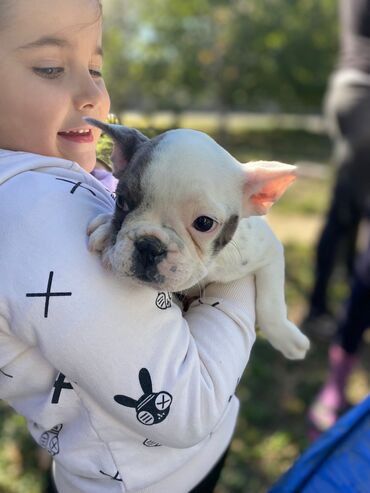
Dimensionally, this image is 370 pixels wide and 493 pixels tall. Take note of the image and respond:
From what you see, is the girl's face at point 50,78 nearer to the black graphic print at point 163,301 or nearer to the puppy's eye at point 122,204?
the puppy's eye at point 122,204

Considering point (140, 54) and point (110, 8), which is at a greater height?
point (110, 8)

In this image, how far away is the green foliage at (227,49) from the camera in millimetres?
13227

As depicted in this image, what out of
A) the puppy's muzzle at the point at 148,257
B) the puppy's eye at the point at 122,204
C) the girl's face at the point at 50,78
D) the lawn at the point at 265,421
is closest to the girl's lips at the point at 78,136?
the girl's face at the point at 50,78

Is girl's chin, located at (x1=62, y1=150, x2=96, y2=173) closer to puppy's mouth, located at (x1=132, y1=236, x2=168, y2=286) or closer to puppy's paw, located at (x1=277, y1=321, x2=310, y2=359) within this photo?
puppy's mouth, located at (x1=132, y1=236, x2=168, y2=286)

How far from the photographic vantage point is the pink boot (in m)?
2.64

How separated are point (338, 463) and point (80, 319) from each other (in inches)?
37.5

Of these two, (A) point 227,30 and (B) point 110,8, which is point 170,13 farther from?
(B) point 110,8

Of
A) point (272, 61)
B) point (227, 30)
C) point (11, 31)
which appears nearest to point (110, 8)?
point (227, 30)

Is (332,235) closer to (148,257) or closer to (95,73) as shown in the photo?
(95,73)

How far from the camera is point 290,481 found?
148 centimetres

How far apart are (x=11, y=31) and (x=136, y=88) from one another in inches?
445

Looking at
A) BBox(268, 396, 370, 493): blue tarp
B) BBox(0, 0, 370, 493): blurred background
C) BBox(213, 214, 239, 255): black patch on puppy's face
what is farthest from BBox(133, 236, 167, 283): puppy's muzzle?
BBox(0, 0, 370, 493): blurred background

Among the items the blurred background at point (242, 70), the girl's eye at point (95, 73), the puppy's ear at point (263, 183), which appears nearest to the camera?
the puppy's ear at point (263, 183)

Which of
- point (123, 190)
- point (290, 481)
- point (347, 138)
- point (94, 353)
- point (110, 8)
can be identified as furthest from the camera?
point (110, 8)
